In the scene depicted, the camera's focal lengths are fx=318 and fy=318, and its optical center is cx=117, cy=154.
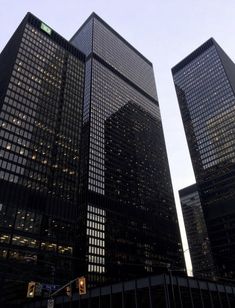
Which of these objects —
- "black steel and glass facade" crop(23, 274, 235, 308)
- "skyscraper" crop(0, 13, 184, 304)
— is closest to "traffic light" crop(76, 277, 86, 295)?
"black steel and glass facade" crop(23, 274, 235, 308)

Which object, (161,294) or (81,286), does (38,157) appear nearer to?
(161,294)

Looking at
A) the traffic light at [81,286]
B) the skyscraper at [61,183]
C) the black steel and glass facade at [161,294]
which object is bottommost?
the traffic light at [81,286]

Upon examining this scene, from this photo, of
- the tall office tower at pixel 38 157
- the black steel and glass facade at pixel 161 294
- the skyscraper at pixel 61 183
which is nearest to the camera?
the black steel and glass facade at pixel 161 294

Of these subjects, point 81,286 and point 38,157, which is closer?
point 81,286

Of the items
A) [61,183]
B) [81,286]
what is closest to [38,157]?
[61,183]

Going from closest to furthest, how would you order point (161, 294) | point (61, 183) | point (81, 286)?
point (81, 286), point (161, 294), point (61, 183)

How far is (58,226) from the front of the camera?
10819 cm

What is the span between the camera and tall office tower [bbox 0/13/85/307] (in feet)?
316

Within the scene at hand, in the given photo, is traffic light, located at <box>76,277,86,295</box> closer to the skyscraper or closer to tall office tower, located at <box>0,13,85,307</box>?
the skyscraper

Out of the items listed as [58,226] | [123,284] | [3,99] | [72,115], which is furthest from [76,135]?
[123,284]

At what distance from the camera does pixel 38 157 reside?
11756cm

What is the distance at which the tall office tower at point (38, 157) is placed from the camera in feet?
316

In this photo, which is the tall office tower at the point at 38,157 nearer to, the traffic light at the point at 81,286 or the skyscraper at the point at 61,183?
the skyscraper at the point at 61,183

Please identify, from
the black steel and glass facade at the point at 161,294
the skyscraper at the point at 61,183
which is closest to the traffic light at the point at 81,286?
the black steel and glass facade at the point at 161,294
